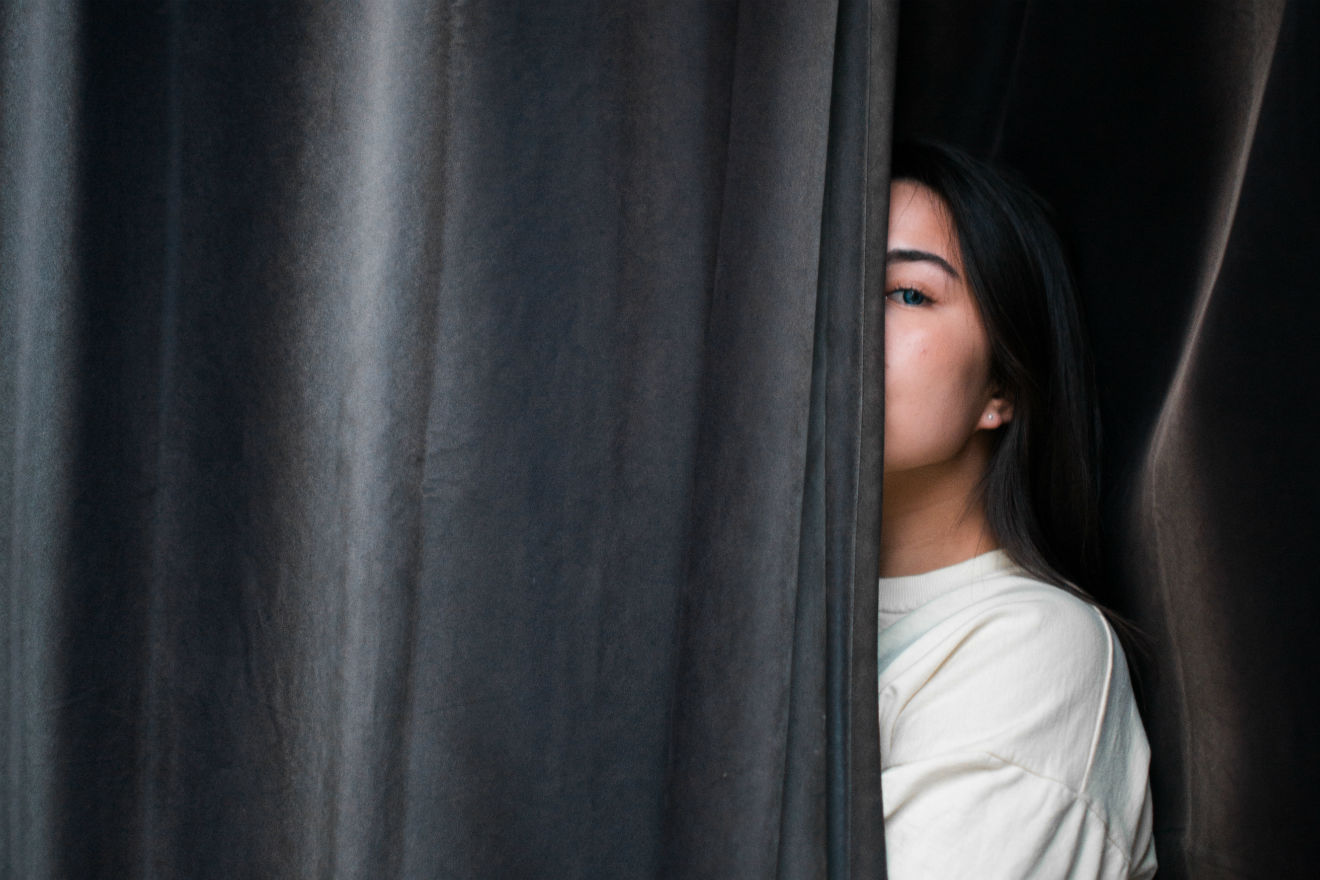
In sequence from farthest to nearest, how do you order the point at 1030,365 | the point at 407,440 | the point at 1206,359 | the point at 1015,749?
the point at 1030,365 < the point at 1206,359 < the point at 1015,749 < the point at 407,440

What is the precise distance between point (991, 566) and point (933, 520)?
8 centimetres

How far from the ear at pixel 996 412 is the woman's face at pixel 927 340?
5cm

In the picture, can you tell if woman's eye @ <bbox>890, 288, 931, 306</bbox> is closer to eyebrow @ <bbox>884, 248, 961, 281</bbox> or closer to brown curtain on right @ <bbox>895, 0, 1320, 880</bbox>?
eyebrow @ <bbox>884, 248, 961, 281</bbox>

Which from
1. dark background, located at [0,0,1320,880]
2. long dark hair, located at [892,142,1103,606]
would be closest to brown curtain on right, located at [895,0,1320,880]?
long dark hair, located at [892,142,1103,606]

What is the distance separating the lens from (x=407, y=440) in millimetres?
582

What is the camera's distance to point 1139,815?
2.90 ft

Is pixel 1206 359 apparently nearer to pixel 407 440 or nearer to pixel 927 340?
pixel 927 340

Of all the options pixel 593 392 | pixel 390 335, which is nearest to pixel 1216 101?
pixel 593 392

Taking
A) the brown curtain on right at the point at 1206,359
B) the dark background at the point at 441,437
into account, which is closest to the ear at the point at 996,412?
the brown curtain on right at the point at 1206,359

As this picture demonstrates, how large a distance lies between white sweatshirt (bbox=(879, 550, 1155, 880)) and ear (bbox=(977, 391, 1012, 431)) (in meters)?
0.21

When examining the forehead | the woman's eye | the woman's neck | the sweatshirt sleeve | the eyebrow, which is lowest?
the sweatshirt sleeve

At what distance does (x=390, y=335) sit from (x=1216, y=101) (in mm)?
853

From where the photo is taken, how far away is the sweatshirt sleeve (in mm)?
762

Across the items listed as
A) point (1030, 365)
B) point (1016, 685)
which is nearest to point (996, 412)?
point (1030, 365)
